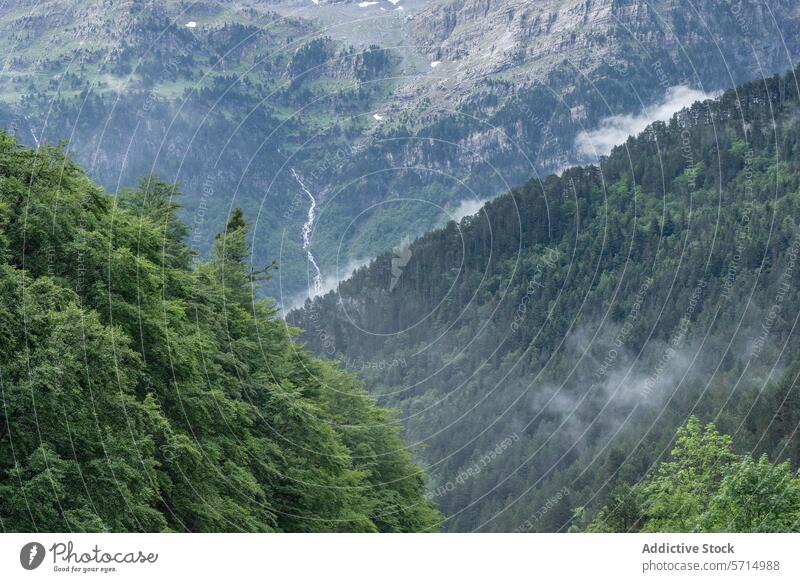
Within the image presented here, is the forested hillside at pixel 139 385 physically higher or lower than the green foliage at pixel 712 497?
higher

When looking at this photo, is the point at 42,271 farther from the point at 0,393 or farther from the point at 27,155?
the point at 0,393

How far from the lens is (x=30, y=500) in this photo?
42.8 metres

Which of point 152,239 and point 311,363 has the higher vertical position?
point 152,239

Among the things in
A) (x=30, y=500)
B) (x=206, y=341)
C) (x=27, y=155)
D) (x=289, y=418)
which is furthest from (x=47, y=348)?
(x=289, y=418)

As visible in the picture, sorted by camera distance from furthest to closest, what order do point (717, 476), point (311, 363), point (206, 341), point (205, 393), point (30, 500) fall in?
point (311, 363) < point (717, 476) < point (206, 341) < point (205, 393) < point (30, 500)

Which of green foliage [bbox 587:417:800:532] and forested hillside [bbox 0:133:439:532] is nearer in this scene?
forested hillside [bbox 0:133:439:532]

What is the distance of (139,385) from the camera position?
188 feet

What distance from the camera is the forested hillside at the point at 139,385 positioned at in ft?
148

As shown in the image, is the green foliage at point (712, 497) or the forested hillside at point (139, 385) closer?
the forested hillside at point (139, 385)

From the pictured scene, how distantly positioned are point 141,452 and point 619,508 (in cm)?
3618

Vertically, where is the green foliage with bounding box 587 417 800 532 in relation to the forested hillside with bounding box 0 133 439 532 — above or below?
below

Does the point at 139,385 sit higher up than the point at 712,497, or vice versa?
the point at 139,385

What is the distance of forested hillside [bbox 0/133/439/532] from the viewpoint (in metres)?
45.0

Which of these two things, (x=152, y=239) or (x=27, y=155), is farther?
(x=152, y=239)
